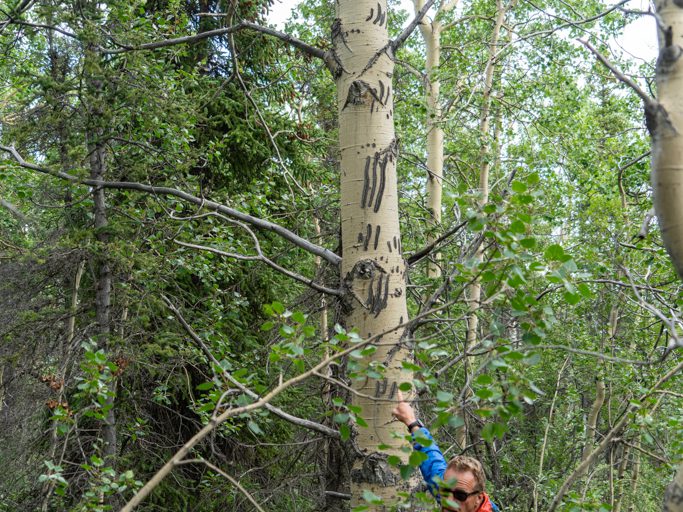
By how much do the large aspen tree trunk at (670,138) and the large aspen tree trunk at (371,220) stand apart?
139cm

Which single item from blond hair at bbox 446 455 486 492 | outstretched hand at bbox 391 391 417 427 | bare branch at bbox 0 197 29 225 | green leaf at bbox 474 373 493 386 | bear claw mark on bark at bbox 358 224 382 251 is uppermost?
bare branch at bbox 0 197 29 225

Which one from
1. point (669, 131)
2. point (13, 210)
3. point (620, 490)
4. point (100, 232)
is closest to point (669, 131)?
point (669, 131)

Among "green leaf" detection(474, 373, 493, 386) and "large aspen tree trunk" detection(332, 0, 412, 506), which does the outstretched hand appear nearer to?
"large aspen tree trunk" detection(332, 0, 412, 506)

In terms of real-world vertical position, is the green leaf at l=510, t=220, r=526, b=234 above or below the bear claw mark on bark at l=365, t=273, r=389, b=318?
above

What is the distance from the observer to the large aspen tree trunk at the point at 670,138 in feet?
4.74

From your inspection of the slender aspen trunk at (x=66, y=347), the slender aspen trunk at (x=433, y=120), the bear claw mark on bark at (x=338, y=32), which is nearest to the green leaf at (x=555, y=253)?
the bear claw mark on bark at (x=338, y=32)

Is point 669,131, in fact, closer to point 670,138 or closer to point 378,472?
point 670,138

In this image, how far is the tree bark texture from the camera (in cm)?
144

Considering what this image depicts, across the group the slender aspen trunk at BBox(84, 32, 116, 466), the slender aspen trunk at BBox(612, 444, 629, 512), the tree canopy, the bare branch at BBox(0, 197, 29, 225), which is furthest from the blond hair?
the slender aspen trunk at BBox(612, 444, 629, 512)

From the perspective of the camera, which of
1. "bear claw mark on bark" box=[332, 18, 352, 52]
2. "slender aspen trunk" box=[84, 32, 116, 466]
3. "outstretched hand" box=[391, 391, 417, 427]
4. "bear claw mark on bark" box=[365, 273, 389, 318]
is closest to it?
"outstretched hand" box=[391, 391, 417, 427]

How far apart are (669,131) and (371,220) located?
161 centimetres

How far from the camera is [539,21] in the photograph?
13.1 m

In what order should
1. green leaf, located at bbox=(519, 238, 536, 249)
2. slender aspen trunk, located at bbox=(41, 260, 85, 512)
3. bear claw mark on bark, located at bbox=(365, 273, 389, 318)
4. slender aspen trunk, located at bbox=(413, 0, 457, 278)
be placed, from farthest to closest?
slender aspen trunk, located at bbox=(413, 0, 457, 278)
slender aspen trunk, located at bbox=(41, 260, 85, 512)
bear claw mark on bark, located at bbox=(365, 273, 389, 318)
green leaf, located at bbox=(519, 238, 536, 249)

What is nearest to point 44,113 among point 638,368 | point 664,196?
point 664,196
